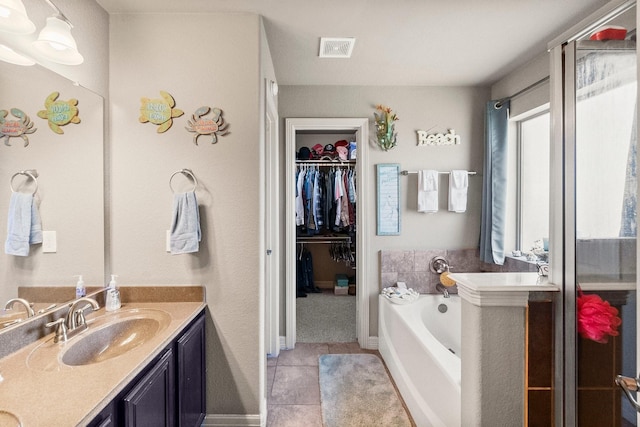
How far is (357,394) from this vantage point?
2.20 metres

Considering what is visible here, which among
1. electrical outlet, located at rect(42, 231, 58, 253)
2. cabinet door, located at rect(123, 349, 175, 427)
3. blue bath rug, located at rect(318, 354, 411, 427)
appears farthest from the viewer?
blue bath rug, located at rect(318, 354, 411, 427)

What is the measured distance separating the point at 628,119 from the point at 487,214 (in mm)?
1936

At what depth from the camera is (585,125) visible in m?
1.11

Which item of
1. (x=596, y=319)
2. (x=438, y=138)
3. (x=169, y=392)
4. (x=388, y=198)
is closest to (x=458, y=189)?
(x=438, y=138)

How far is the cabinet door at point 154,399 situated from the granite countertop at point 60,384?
0.07 m

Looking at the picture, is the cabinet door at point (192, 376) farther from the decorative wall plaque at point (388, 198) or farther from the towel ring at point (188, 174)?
the decorative wall plaque at point (388, 198)

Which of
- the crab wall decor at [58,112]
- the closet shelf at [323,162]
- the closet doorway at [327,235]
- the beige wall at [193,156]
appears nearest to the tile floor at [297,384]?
the closet doorway at [327,235]

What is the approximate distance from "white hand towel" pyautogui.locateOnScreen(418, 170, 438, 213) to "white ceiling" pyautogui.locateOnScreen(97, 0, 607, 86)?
0.87 meters

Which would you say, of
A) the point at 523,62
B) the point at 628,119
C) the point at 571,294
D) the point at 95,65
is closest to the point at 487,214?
the point at 523,62

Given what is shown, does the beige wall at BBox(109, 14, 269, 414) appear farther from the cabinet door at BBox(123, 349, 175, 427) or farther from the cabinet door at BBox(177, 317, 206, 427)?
the cabinet door at BBox(123, 349, 175, 427)

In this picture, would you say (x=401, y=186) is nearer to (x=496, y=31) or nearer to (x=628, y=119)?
(x=496, y=31)

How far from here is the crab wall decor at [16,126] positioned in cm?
116

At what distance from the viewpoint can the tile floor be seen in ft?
6.47

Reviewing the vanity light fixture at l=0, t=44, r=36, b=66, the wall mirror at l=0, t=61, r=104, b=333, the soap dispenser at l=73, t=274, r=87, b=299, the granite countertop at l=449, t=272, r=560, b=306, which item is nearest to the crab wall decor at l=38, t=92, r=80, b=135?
the wall mirror at l=0, t=61, r=104, b=333
